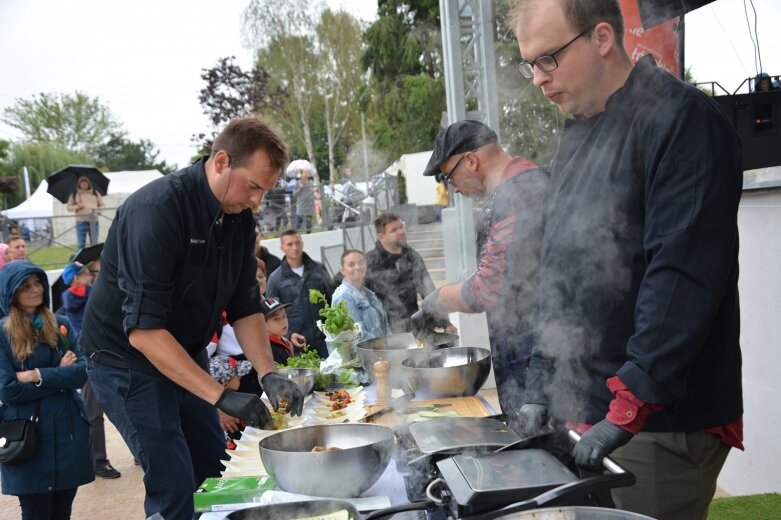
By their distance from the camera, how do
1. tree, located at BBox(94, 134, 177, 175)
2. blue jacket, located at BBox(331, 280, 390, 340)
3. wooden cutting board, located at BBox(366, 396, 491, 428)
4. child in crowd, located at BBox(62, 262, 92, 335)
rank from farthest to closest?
tree, located at BBox(94, 134, 177, 175) < child in crowd, located at BBox(62, 262, 92, 335) < blue jacket, located at BBox(331, 280, 390, 340) < wooden cutting board, located at BBox(366, 396, 491, 428)

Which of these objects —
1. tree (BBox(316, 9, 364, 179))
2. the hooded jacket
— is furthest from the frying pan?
tree (BBox(316, 9, 364, 179))

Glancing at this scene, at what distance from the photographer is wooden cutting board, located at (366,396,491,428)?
7.39 feet

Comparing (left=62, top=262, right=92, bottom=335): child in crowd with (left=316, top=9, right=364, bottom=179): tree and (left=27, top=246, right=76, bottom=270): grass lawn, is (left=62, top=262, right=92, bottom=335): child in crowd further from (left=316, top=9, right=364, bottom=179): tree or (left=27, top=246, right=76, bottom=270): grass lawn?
(left=316, top=9, right=364, bottom=179): tree

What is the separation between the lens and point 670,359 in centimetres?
123

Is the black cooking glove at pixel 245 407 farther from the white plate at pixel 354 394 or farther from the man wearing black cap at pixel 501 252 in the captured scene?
the man wearing black cap at pixel 501 252

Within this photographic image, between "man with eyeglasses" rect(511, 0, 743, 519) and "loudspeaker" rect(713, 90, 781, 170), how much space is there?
2.37m

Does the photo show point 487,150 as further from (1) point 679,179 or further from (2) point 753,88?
(2) point 753,88

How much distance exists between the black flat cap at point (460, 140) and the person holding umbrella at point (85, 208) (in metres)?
9.11

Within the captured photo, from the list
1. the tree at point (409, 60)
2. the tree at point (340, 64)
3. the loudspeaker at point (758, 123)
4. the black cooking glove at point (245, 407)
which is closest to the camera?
the black cooking glove at point (245, 407)

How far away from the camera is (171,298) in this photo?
224 cm

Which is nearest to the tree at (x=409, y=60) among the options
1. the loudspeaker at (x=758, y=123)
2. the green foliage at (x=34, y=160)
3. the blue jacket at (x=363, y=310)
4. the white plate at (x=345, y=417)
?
the blue jacket at (x=363, y=310)

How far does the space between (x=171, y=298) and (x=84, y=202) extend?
9823 millimetres

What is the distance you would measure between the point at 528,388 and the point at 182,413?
152cm

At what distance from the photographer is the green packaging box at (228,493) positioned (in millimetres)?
1655
